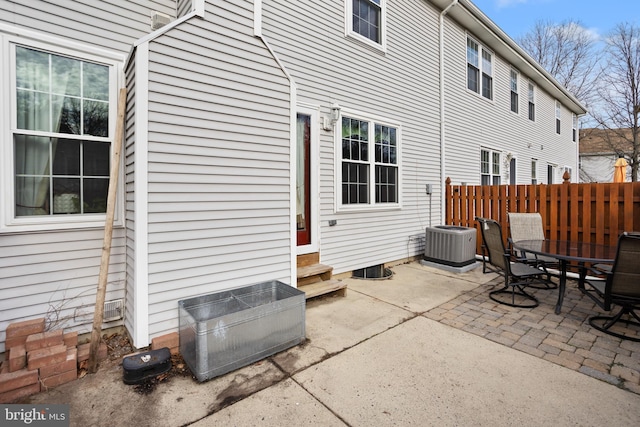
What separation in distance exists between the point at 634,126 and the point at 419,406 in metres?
23.8

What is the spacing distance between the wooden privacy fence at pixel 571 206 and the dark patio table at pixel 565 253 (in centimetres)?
103

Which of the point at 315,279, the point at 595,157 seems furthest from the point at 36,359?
the point at 595,157

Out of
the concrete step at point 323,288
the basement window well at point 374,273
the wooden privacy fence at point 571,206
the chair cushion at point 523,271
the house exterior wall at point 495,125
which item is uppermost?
the house exterior wall at point 495,125

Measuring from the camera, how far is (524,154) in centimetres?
1155

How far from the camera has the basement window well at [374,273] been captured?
559cm

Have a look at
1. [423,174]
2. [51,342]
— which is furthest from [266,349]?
[423,174]

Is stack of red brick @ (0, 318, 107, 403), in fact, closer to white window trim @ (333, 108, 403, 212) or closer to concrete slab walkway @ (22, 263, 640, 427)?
concrete slab walkway @ (22, 263, 640, 427)

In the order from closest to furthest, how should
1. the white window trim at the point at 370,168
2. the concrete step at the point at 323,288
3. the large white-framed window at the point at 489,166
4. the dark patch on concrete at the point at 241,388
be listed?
the dark patch on concrete at the point at 241,388 → the concrete step at the point at 323,288 → the white window trim at the point at 370,168 → the large white-framed window at the point at 489,166

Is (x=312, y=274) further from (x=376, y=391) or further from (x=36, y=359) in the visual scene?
(x=36, y=359)

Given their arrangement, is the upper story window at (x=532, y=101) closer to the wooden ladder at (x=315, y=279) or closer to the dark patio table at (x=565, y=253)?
the dark patio table at (x=565, y=253)

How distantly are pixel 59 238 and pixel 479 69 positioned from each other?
10.3 m

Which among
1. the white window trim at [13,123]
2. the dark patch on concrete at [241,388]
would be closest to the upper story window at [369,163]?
the dark patch on concrete at [241,388]

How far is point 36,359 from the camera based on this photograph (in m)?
2.35

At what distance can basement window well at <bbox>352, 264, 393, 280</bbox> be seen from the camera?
18.3ft
